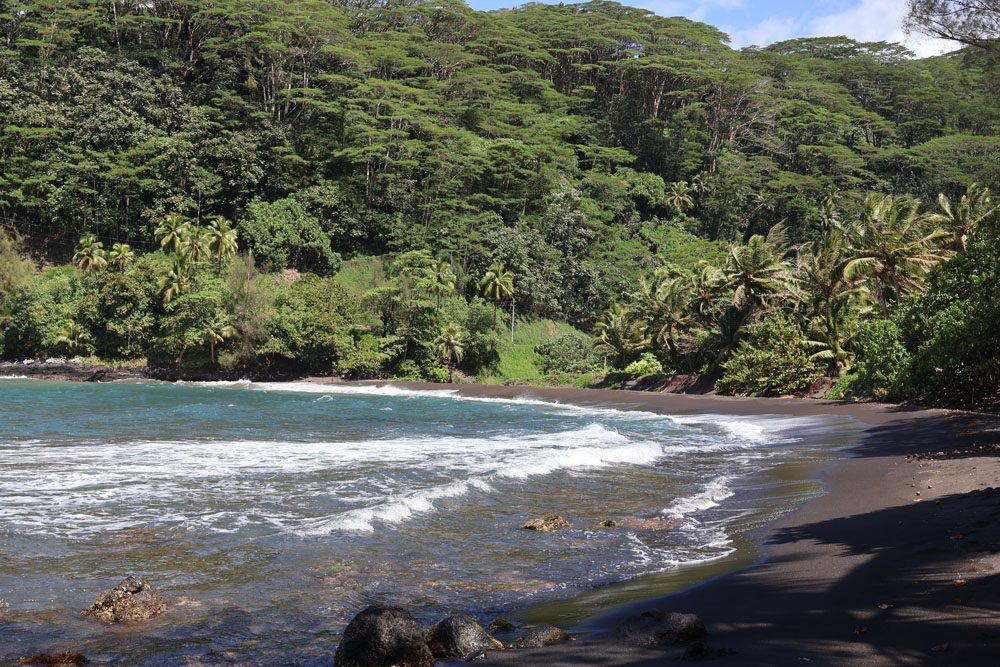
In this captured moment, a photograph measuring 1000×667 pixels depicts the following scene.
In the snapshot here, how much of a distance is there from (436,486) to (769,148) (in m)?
66.3

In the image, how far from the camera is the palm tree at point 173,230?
166ft

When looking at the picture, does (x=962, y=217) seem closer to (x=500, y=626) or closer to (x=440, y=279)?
(x=440, y=279)

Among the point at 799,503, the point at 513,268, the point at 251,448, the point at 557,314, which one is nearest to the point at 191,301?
the point at 513,268

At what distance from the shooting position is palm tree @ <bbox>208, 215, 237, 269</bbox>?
5056cm

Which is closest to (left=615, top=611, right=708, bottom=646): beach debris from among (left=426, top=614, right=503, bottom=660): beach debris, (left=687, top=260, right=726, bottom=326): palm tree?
(left=426, top=614, right=503, bottom=660): beach debris

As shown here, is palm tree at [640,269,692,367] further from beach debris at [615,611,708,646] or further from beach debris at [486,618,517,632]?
beach debris at [615,611,708,646]

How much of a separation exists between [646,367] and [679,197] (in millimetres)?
30332

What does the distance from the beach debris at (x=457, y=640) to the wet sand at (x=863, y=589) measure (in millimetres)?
216

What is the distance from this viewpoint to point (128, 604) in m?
5.68

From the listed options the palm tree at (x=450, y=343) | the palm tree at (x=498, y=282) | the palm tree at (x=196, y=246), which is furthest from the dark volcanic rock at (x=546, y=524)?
the palm tree at (x=196, y=246)

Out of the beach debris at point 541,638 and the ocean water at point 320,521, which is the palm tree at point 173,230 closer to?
the ocean water at point 320,521

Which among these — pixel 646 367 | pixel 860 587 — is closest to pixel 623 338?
pixel 646 367

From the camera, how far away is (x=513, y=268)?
53.4 meters

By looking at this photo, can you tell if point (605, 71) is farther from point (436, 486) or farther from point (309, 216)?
point (436, 486)
